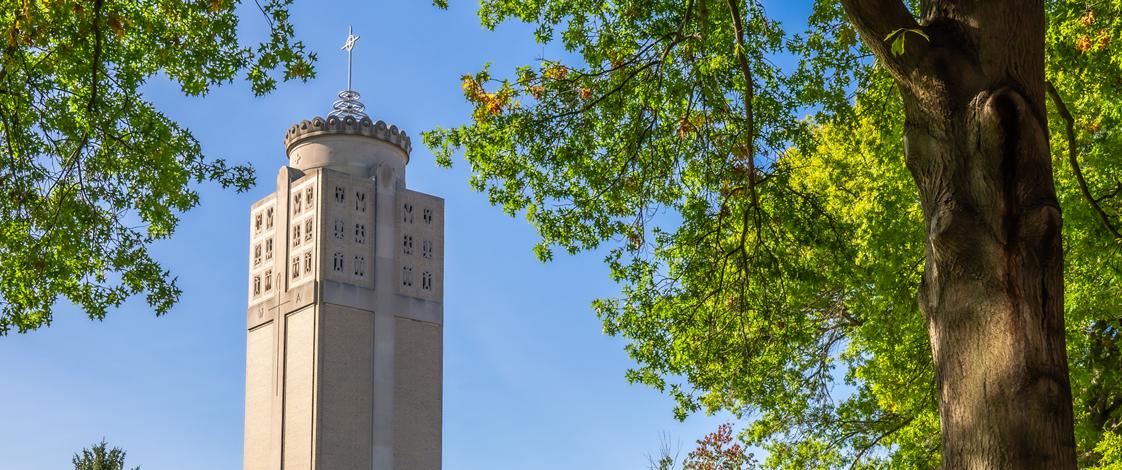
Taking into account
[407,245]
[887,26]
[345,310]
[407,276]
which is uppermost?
[407,245]

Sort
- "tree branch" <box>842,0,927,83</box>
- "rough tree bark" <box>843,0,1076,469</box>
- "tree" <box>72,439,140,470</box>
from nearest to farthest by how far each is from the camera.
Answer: "rough tree bark" <box>843,0,1076,469</box> → "tree branch" <box>842,0,927,83</box> → "tree" <box>72,439,140,470</box>

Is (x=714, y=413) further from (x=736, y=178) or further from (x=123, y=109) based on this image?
(x=123, y=109)

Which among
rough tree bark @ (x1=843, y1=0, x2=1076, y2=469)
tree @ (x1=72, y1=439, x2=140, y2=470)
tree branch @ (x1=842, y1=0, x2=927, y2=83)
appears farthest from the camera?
tree @ (x1=72, y1=439, x2=140, y2=470)

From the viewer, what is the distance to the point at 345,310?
48062 millimetres

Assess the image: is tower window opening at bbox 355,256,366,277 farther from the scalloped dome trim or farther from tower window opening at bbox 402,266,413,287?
the scalloped dome trim

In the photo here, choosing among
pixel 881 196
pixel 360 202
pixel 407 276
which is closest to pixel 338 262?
pixel 360 202

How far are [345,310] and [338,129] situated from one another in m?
7.57

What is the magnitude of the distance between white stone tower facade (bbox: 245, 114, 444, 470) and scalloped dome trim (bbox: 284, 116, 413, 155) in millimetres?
46

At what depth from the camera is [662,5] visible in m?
14.0

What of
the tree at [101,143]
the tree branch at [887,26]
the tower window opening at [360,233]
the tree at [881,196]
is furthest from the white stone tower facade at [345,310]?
the tree branch at [887,26]

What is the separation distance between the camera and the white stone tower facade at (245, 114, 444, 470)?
47281 millimetres

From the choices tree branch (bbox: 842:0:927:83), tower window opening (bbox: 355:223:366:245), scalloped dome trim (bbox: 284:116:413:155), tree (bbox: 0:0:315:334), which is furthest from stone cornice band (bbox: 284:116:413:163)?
tree branch (bbox: 842:0:927:83)

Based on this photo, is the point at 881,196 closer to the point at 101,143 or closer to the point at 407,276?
the point at 101,143

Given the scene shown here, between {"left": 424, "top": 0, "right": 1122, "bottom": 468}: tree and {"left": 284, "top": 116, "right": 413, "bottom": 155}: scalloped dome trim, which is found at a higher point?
{"left": 284, "top": 116, "right": 413, "bottom": 155}: scalloped dome trim
